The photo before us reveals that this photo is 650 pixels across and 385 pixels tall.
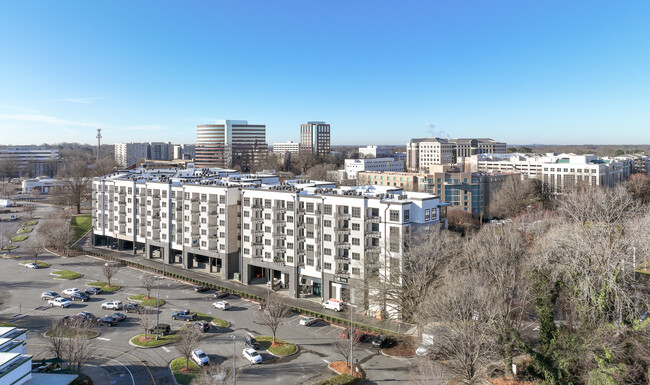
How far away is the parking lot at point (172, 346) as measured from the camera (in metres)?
32.6

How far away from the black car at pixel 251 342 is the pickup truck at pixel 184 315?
787 cm

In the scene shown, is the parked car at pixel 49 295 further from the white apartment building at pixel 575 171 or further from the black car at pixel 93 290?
the white apartment building at pixel 575 171

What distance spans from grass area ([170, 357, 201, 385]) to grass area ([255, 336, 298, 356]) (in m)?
5.97

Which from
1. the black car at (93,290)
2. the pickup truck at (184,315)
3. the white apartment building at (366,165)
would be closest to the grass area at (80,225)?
the black car at (93,290)

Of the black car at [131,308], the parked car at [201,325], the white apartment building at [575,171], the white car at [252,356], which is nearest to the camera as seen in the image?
the white car at [252,356]

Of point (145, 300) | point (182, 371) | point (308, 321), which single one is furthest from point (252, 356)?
point (145, 300)

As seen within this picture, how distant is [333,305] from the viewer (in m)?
46.0

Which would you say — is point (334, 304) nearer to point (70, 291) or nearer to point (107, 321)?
point (107, 321)

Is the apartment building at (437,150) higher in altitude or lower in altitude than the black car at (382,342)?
higher

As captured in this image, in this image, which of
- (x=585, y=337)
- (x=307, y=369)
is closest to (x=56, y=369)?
(x=307, y=369)

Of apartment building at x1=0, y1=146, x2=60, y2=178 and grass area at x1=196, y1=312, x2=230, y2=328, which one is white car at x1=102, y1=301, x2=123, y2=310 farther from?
apartment building at x1=0, y1=146, x2=60, y2=178

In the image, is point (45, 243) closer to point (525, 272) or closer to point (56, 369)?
point (56, 369)

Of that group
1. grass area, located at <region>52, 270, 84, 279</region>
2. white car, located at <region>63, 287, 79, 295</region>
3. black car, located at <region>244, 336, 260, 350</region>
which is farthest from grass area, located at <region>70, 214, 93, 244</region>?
black car, located at <region>244, 336, 260, 350</region>

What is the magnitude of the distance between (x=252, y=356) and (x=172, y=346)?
7.39 m
